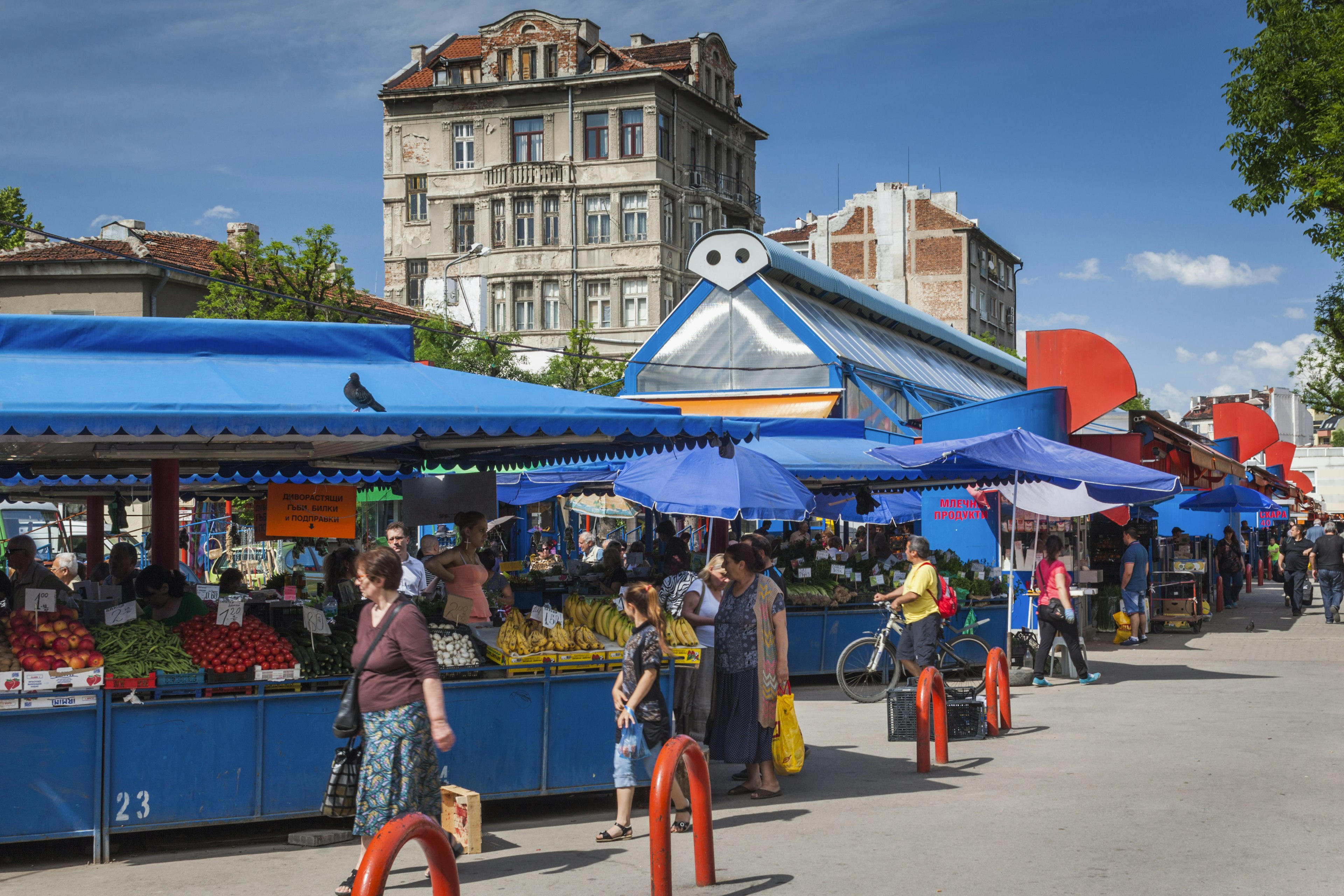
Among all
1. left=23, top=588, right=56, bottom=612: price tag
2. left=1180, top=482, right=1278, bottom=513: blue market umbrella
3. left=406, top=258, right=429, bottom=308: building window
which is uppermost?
left=406, top=258, right=429, bottom=308: building window

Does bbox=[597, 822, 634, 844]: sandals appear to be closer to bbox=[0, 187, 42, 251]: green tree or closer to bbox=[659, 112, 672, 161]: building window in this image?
bbox=[0, 187, 42, 251]: green tree

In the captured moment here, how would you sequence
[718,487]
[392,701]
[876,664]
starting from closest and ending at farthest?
1. [392,701]
2. [718,487]
3. [876,664]

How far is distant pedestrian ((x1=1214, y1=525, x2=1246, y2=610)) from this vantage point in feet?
102

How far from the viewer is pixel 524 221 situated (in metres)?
52.8

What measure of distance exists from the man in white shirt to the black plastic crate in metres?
4.50

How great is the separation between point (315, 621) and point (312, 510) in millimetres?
3921

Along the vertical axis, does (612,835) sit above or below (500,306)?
below

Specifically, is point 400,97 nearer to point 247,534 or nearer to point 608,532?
point 608,532

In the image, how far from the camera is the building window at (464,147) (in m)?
53.8

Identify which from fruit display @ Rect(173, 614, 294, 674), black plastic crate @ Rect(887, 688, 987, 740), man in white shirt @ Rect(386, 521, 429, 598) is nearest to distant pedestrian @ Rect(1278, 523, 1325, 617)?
black plastic crate @ Rect(887, 688, 987, 740)

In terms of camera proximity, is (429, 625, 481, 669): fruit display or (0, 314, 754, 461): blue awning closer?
(0, 314, 754, 461): blue awning

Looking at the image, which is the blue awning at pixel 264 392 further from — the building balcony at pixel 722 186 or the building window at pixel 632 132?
the building balcony at pixel 722 186

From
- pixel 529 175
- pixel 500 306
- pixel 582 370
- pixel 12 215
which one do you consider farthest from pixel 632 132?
pixel 12 215

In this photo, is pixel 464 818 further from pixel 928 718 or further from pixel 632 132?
pixel 632 132
